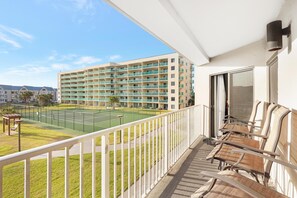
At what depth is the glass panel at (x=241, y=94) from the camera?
3.89 meters

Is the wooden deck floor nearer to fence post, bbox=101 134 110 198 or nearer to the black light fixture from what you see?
fence post, bbox=101 134 110 198

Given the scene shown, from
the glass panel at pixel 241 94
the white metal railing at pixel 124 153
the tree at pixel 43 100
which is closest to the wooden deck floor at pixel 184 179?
the white metal railing at pixel 124 153

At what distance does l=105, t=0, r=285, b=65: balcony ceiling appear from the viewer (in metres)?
1.78

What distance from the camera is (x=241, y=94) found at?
4043 millimetres

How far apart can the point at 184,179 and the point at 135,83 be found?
40334mm

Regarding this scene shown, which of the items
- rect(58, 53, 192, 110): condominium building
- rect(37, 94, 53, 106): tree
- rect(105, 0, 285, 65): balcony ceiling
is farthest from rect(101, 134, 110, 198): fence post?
rect(37, 94, 53, 106): tree

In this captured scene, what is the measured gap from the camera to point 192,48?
10.9 feet

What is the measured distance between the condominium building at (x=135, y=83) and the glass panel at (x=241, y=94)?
2429 centimetres

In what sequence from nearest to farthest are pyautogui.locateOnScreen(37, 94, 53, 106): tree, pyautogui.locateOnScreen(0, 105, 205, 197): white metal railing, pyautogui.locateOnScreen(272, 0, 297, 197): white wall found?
pyautogui.locateOnScreen(0, 105, 205, 197): white metal railing, pyautogui.locateOnScreen(272, 0, 297, 197): white wall, pyautogui.locateOnScreen(37, 94, 53, 106): tree

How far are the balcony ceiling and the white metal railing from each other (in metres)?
1.15

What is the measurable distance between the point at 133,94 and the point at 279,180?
139 feet

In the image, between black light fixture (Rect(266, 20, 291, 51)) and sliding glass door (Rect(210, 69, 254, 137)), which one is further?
sliding glass door (Rect(210, 69, 254, 137))

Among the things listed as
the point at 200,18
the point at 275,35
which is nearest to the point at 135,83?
the point at 200,18

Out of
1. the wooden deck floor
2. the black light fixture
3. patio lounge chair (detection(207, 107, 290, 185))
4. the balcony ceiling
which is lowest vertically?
the wooden deck floor
